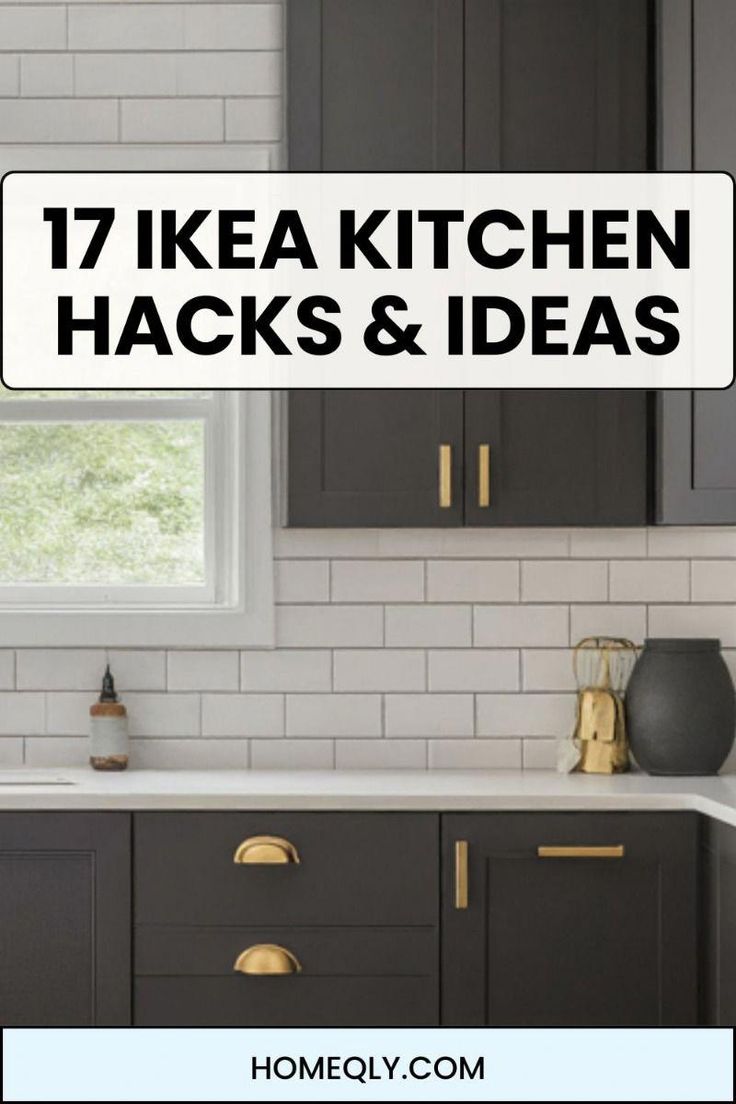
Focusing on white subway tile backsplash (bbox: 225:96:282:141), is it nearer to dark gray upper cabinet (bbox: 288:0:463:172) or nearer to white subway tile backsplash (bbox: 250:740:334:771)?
dark gray upper cabinet (bbox: 288:0:463:172)

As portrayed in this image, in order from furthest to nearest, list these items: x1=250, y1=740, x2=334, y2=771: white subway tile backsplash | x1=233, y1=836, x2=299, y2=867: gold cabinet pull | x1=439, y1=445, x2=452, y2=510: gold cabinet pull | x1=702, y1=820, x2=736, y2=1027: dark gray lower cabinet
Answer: x1=250, y1=740, x2=334, y2=771: white subway tile backsplash → x1=439, y1=445, x2=452, y2=510: gold cabinet pull → x1=233, y1=836, x2=299, y2=867: gold cabinet pull → x1=702, y1=820, x2=736, y2=1027: dark gray lower cabinet

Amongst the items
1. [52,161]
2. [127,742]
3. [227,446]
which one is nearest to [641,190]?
[227,446]

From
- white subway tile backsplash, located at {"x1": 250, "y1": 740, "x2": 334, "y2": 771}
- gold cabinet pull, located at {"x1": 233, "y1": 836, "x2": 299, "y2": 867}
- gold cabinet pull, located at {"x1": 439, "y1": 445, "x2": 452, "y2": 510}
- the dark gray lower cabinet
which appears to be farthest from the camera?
white subway tile backsplash, located at {"x1": 250, "y1": 740, "x2": 334, "y2": 771}

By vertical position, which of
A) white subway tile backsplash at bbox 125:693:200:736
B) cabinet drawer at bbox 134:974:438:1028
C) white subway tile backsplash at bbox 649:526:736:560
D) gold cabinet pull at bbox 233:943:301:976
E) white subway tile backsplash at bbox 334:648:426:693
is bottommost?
cabinet drawer at bbox 134:974:438:1028

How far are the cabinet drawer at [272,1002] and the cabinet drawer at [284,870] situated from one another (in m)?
0.11

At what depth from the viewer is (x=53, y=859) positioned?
10.2 feet

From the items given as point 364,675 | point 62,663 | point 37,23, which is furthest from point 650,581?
point 37,23

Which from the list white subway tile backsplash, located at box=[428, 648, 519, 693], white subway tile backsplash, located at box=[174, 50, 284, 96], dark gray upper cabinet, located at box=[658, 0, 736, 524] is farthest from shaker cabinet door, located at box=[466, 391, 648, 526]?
white subway tile backsplash, located at box=[174, 50, 284, 96]

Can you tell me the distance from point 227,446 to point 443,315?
23.2 inches

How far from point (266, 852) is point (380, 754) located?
57 centimetres

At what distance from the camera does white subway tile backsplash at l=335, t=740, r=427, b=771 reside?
11.8 ft

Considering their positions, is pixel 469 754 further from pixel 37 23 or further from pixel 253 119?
pixel 37 23

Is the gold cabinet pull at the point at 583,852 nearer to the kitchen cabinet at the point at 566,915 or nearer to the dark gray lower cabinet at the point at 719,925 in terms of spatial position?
the kitchen cabinet at the point at 566,915

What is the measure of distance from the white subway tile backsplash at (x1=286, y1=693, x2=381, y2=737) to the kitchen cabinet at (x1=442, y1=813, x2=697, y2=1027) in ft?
1.73
